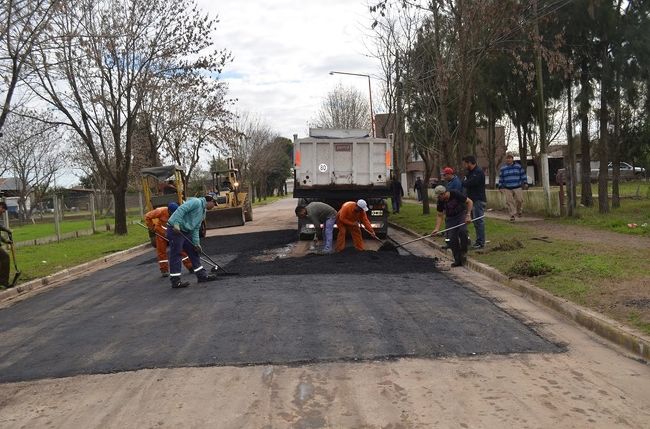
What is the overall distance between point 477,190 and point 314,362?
8112 millimetres

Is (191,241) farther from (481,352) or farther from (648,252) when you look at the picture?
(648,252)

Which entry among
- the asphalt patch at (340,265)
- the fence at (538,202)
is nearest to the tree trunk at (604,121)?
the fence at (538,202)

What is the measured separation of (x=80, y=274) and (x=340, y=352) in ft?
32.6

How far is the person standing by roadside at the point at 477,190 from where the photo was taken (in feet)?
41.1

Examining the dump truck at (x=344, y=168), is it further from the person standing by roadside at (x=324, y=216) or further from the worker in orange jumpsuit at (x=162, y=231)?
the worker in orange jumpsuit at (x=162, y=231)

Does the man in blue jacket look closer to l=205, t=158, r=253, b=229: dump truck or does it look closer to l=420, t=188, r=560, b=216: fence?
l=205, t=158, r=253, b=229: dump truck

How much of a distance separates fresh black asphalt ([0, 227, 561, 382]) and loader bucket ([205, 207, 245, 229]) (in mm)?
12799

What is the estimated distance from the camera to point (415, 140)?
2894 centimetres

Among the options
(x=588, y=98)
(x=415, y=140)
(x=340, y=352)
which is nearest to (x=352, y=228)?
(x=340, y=352)

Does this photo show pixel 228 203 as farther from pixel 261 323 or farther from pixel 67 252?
pixel 261 323

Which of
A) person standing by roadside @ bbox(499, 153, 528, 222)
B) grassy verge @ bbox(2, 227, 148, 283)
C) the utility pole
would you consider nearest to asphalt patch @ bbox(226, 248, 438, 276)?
grassy verge @ bbox(2, 227, 148, 283)

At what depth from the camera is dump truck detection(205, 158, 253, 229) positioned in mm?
24000

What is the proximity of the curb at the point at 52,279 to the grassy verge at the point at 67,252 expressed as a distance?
0.27m

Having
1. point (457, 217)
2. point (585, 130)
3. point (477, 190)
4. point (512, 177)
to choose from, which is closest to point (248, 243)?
point (477, 190)
